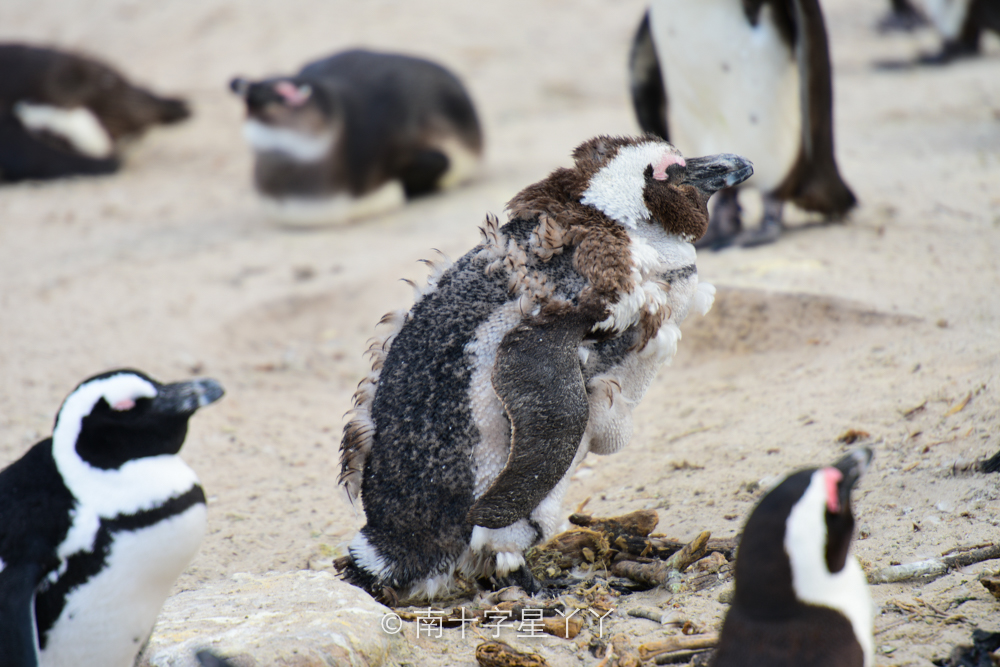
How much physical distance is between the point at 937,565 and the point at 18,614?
1.84 metres

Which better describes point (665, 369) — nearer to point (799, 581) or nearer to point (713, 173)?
point (713, 173)

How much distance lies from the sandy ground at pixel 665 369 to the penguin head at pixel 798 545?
1.31ft

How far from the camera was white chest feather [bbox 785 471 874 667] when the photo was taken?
59.1 inches

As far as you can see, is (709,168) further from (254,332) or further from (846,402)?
(254,332)

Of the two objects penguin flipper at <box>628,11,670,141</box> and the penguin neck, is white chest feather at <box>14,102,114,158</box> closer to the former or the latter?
penguin flipper at <box>628,11,670,141</box>

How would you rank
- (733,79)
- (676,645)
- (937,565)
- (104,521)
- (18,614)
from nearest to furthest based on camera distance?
(18,614), (104,521), (676,645), (937,565), (733,79)

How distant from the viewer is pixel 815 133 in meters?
4.43

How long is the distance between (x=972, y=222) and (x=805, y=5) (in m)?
1.28

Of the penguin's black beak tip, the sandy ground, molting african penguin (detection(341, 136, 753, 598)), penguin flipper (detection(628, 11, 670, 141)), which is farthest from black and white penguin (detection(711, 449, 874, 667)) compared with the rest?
penguin flipper (detection(628, 11, 670, 141))

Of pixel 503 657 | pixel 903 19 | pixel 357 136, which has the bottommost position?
pixel 357 136

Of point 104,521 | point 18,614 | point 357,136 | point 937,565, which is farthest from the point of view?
point 357,136

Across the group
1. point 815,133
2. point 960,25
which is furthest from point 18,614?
point 960,25

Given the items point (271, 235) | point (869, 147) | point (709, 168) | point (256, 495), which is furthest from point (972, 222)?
point (271, 235)

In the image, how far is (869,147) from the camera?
6125mm
